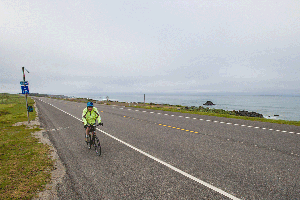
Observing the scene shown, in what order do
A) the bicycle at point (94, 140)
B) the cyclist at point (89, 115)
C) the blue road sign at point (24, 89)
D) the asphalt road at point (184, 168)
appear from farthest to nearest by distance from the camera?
the blue road sign at point (24, 89) → the cyclist at point (89, 115) → the bicycle at point (94, 140) → the asphalt road at point (184, 168)

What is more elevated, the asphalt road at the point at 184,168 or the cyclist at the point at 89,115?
the cyclist at the point at 89,115

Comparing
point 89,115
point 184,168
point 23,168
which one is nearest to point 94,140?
point 89,115

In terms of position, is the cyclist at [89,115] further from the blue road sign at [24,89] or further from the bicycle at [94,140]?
the blue road sign at [24,89]

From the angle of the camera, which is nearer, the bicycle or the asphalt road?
the asphalt road

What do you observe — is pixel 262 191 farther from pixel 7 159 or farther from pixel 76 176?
pixel 7 159

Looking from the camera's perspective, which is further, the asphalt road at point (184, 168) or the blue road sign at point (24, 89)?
the blue road sign at point (24, 89)

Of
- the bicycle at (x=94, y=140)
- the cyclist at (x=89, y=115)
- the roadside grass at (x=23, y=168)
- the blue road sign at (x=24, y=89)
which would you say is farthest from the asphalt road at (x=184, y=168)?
the blue road sign at (x=24, y=89)

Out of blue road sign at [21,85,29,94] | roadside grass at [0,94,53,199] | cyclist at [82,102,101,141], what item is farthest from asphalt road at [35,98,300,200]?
blue road sign at [21,85,29,94]

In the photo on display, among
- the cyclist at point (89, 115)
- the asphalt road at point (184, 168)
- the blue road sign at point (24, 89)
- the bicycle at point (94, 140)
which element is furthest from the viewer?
the blue road sign at point (24, 89)

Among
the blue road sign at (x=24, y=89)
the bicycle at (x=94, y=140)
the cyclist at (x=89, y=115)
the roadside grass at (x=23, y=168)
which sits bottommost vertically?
the roadside grass at (x=23, y=168)

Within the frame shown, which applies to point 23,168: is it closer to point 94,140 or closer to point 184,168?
point 94,140

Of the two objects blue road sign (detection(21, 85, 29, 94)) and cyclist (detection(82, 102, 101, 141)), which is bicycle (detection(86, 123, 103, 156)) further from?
blue road sign (detection(21, 85, 29, 94))

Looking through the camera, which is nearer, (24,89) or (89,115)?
(89,115)

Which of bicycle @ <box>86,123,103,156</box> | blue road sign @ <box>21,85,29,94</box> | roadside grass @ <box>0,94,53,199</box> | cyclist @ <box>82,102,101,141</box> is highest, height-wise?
blue road sign @ <box>21,85,29,94</box>
